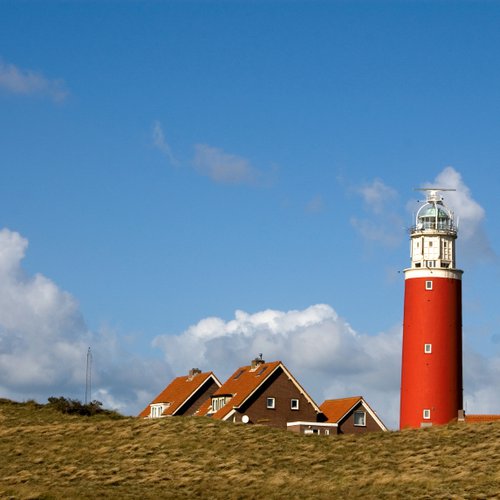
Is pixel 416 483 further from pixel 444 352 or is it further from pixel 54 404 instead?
pixel 54 404

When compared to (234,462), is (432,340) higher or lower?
higher

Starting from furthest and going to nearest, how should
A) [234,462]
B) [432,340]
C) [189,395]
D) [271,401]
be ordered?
[189,395]
[271,401]
[432,340]
[234,462]

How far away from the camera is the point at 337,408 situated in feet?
288

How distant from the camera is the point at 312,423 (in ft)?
278

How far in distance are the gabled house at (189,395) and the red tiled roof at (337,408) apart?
1065cm

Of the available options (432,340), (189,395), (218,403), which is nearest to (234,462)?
(432,340)

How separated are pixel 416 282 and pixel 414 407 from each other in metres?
8.94

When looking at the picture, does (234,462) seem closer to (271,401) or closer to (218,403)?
(271,401)

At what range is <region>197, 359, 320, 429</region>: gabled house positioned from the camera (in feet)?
278

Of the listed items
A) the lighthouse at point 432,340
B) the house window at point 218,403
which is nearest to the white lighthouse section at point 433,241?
the lighthouse at point 432,340

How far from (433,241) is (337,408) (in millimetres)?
14628

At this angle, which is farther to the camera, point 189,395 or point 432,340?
point 189,395

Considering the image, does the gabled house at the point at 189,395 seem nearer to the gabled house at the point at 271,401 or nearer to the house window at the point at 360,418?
the gabled house at the point at 271,401

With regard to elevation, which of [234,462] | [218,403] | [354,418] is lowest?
[234,462]
